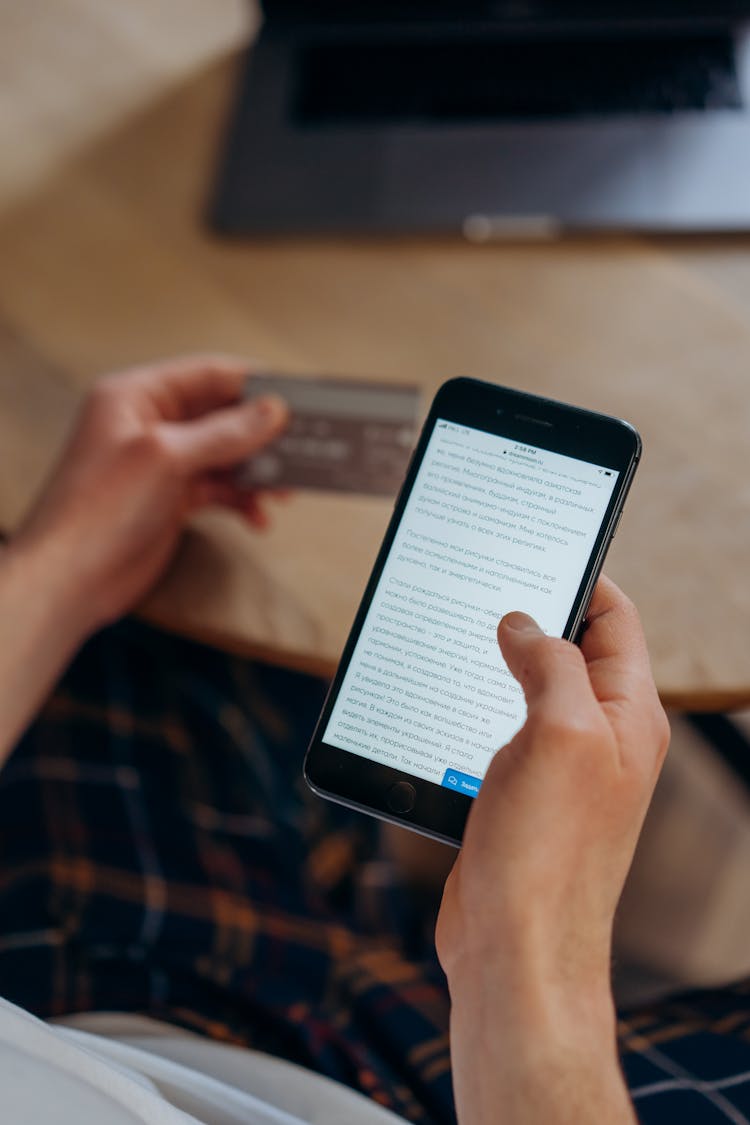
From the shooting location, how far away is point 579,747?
0.35 m

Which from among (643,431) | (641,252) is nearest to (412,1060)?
(643,431)

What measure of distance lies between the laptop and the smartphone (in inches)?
17.0

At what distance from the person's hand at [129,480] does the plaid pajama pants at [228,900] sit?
12cm

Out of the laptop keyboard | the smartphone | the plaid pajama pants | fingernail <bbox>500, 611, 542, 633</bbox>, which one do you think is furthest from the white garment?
the laptop keyboard

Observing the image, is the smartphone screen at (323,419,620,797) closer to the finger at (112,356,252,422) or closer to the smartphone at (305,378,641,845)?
the smartphone at (305,378,641,845)

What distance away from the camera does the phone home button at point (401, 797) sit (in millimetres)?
417

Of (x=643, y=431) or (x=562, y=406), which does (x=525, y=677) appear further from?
(x=643, y=431)

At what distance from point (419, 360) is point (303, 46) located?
14.6 inches

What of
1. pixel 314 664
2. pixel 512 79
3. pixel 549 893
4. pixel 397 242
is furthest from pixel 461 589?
pixel 512 79

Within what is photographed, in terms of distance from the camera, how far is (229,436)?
2.19ft

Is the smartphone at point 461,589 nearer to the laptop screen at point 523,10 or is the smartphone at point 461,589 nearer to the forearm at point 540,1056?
the forearm at point 540,1056

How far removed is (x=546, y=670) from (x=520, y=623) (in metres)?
0.03

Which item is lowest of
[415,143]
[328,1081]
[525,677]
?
[328,1081]

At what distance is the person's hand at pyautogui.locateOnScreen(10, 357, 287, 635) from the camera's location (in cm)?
66
